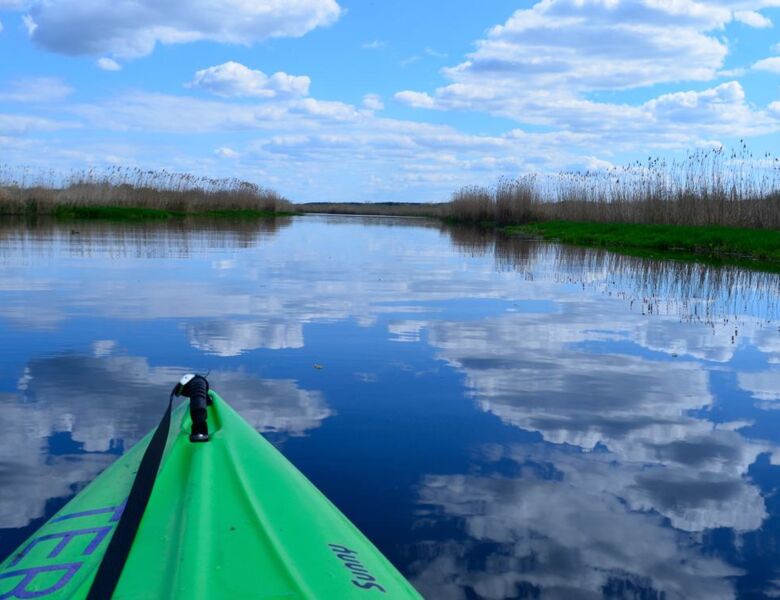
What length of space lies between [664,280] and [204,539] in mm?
12617

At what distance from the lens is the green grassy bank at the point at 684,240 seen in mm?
18203

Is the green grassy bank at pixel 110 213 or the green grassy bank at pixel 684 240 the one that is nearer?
the green grassy bank at pixel 684 240

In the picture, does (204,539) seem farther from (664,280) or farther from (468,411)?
(664,280)

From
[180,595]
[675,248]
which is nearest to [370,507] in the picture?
[180,595]

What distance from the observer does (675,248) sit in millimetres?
21344

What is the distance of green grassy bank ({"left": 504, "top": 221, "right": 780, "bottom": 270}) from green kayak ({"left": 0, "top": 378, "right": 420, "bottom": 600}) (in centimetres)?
1616

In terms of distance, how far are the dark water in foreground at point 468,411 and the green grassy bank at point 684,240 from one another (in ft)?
24.6

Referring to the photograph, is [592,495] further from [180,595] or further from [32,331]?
[32,331]

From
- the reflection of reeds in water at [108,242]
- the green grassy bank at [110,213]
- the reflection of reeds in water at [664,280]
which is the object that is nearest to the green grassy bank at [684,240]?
the reflection of reeds in water at [664,280]

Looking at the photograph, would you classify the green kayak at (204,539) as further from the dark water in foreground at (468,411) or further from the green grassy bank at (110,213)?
the green grassy bank at (110,213)

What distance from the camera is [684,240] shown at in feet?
69.0

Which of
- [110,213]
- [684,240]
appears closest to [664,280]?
[684,240]

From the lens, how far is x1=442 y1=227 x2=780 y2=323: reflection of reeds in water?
1006cm

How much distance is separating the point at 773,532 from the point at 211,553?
99.8 inches
